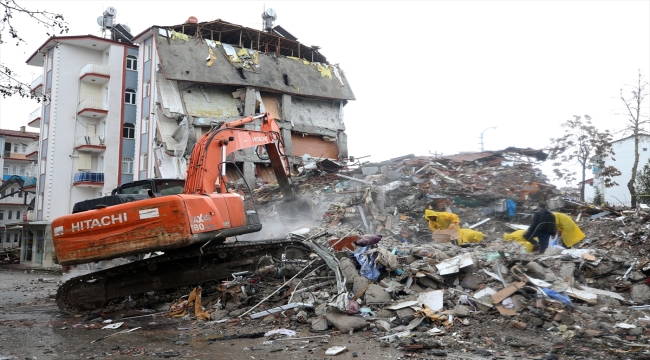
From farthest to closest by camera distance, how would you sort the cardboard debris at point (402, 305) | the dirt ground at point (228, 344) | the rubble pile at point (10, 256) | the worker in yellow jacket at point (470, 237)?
1. the rubble pile at point (10, 256)
2. the worker in yellow jacket at point (470, 237)
3. the cardboard debris at point (402, 305)
4. the dirt ground at point (228, 344)

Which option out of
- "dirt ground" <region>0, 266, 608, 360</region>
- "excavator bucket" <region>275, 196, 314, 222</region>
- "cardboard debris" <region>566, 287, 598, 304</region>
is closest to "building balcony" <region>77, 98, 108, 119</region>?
"excavator bucket" <region>275, 196, 314, 222</region>

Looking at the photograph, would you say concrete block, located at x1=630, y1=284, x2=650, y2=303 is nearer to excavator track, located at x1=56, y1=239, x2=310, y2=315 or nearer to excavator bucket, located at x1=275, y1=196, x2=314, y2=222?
excavator track, located at x1=56, y1=239, x2=310, y2=315

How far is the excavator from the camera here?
24.7 ft

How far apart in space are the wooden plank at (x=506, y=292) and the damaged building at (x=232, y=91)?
16012 mm

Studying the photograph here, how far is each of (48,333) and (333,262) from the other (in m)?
4.15

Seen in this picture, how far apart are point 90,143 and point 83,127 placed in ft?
4.23

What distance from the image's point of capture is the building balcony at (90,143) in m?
28.6

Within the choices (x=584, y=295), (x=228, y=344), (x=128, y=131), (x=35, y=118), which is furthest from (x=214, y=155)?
(x=35, y=118)

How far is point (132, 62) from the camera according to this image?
29438 mm

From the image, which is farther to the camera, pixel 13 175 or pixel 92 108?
pixel 13 175

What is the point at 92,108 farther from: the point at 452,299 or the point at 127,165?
the point at 452,299

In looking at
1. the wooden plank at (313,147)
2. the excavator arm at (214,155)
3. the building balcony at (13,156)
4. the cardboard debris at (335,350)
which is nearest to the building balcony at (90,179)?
the wooden plank at (313,147)

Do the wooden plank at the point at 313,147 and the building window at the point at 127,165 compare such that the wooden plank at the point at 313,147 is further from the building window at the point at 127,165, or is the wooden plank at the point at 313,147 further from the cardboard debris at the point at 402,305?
the cardboard debris at the point at 402,305

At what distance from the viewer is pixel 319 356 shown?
545 centimetres
